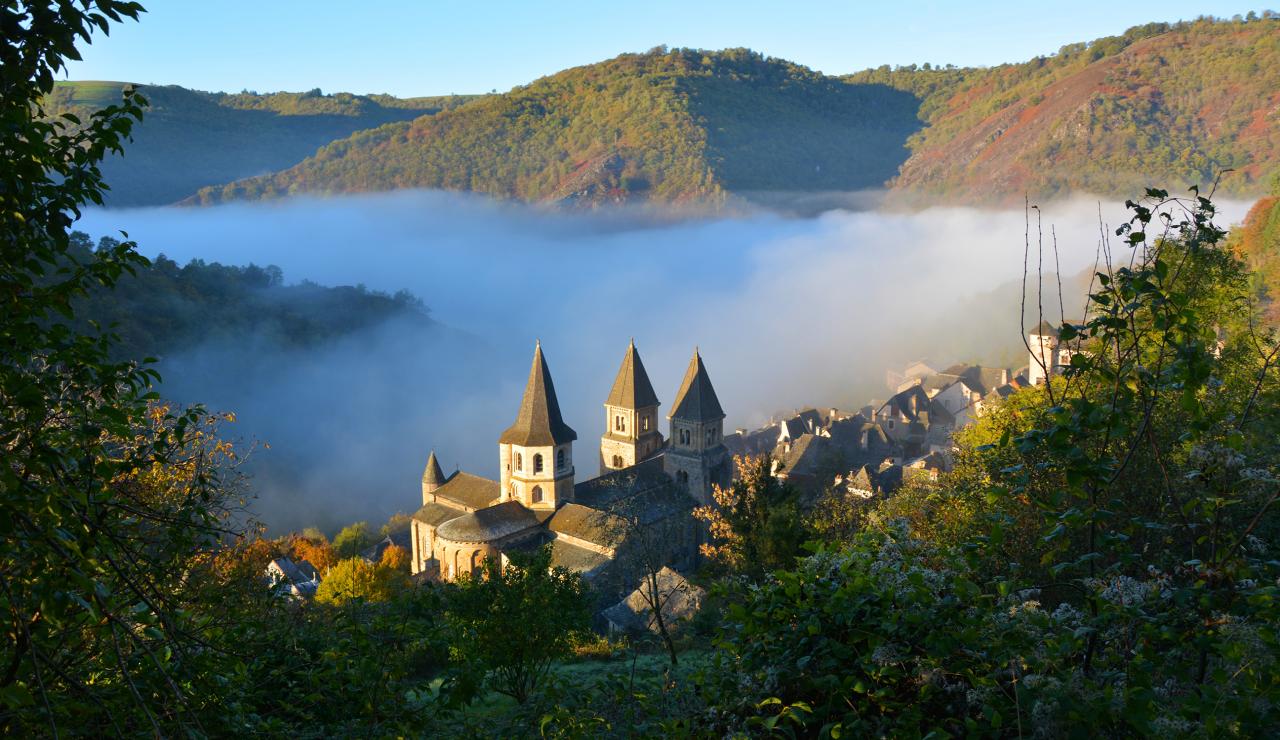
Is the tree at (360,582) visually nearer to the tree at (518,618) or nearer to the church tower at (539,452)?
the church tower at (539,452)

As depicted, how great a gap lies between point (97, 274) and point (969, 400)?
61289 mm

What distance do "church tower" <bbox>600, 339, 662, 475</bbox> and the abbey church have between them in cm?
6

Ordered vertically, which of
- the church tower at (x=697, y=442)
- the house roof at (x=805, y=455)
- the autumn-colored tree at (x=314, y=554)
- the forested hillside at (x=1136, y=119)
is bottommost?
the autumn-colored tree at (x=314, y=554)

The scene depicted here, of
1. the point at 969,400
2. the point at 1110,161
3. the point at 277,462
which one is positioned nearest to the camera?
the point at 969,400

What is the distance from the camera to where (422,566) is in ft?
121

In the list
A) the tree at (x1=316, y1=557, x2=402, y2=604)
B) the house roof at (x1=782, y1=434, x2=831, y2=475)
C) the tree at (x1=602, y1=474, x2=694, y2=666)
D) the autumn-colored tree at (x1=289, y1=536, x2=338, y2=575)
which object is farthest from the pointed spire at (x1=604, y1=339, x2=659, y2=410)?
the autumn-colored tree at (x1=289, y1=536, x2=338, y2=575)

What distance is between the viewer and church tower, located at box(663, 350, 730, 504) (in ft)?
121

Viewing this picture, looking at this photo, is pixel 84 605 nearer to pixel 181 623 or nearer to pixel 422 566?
pixel 181 623

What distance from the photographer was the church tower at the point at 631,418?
38.6 meters

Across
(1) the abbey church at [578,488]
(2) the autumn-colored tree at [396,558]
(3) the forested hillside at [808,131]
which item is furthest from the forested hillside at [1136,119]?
(2) the autumn-colored tree at [396,558]

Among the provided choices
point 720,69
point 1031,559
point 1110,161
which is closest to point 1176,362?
point 1031,559

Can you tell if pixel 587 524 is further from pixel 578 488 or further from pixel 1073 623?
pixel 1073 623

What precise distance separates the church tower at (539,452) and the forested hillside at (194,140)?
113945 millimetres

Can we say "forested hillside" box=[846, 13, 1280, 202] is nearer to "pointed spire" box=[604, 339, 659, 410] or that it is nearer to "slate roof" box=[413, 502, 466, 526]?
"pointed spire" box=[604, 339, 659, 410]
